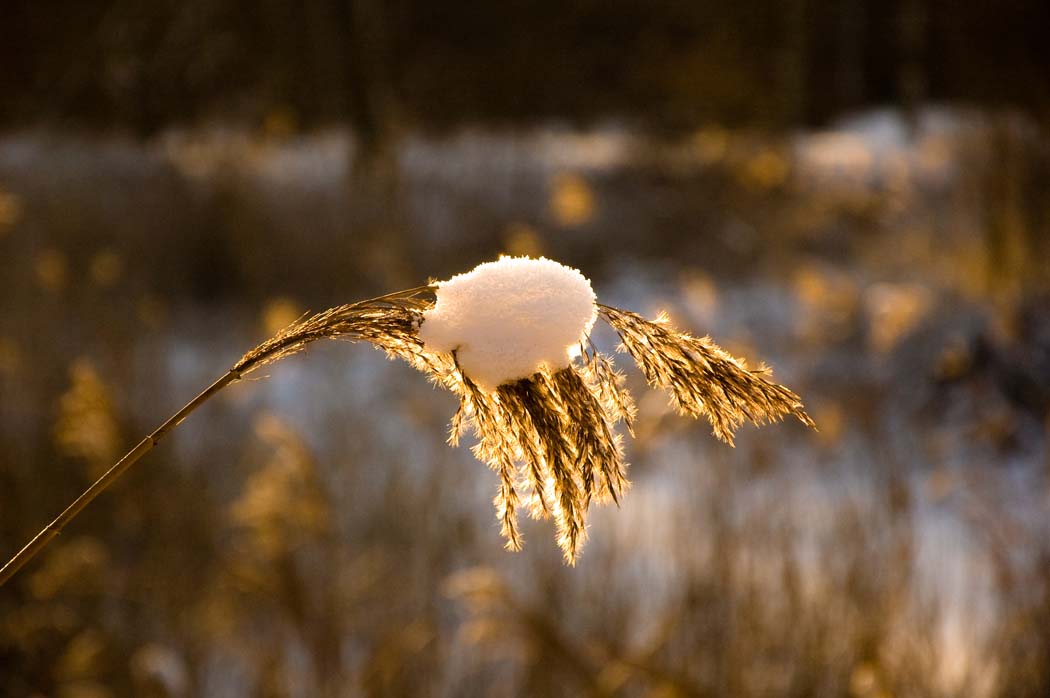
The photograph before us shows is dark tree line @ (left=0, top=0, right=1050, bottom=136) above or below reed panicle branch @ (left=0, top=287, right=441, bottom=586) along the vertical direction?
above

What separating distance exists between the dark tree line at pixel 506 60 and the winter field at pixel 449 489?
1232 mm

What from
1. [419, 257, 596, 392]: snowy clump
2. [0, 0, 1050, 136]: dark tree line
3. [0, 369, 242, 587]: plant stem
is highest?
[0, 0, 1050, 136]: dark tree line

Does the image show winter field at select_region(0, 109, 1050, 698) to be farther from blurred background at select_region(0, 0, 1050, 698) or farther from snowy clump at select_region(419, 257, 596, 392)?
snowy clump at select_region(419, 257, 596, 392)

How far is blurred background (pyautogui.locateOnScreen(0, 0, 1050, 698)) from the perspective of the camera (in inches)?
Answer: 101

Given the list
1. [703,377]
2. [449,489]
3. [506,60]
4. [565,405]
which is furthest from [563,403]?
[506,60]

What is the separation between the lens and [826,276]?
7.57 m

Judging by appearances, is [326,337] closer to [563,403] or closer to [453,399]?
[563,403]

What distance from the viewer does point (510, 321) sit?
74cm

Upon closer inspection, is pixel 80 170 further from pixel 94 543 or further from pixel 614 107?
pixel 614 107

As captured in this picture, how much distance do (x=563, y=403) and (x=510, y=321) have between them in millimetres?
73

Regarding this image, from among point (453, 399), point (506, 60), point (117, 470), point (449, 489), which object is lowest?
point (117, 470)

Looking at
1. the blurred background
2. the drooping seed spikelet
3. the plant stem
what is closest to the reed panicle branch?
the plant stem

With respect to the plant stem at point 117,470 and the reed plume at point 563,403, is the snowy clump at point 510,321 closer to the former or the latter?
the reed plume at point 563,403

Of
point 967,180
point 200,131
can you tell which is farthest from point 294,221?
point 967,180
